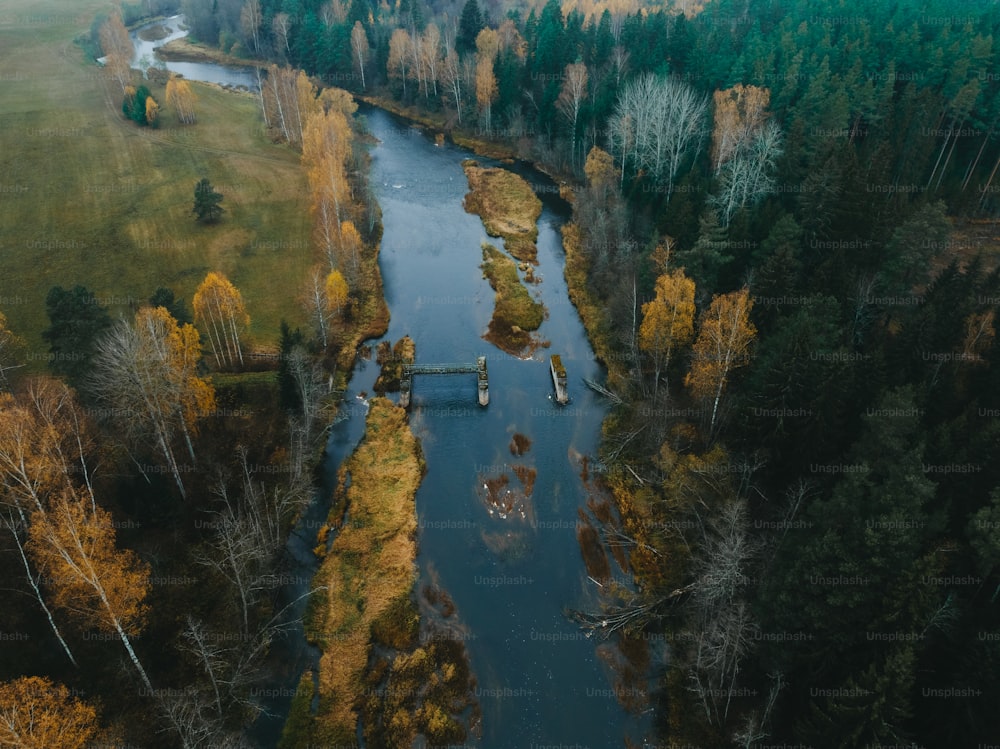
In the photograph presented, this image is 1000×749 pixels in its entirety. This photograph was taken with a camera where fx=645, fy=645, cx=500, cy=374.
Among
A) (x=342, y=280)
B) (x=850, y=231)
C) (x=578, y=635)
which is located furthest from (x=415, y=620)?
(x=850, y=231)

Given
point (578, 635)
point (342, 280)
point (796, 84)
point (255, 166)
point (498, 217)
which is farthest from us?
point (255, 166)

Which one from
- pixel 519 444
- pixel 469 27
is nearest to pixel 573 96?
pixel 469 27

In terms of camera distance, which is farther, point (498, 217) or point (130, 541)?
point (498, 217)

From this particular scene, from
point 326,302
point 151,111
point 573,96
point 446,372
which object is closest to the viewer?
point 446,372

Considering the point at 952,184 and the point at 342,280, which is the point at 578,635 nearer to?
the point at 342,280

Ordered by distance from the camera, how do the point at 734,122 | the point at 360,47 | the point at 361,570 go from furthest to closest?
the point at 360,47
the point at 734,122
the point at 361,570

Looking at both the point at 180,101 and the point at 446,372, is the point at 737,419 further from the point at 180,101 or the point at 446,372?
the point at 180,101

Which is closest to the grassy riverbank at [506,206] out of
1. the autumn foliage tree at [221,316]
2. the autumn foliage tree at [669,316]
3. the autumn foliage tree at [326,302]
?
the autumn foliage tree at [326,302]
